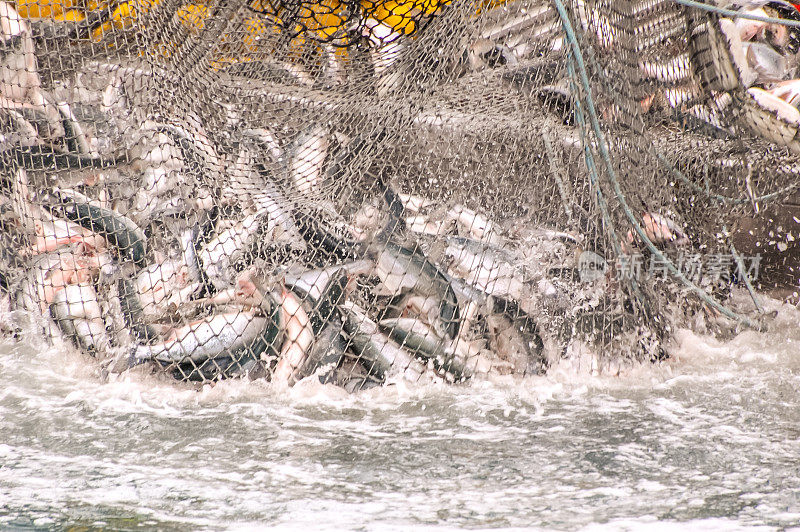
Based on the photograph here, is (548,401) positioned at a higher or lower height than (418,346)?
lower

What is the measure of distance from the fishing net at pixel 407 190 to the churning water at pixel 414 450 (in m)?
0.14

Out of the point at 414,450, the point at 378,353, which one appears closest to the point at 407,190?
the point at 378,353

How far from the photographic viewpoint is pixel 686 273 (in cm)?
257

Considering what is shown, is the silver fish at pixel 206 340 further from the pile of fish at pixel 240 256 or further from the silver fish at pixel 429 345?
the silver fish at pixel 429 345

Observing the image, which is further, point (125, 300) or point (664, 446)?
point (125, 300)

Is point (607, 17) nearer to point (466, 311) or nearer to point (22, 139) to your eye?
point (466, 311)

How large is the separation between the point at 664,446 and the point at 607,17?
4.74ft

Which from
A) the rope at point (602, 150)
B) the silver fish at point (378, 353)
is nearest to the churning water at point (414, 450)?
the silver fish at point (378, 353)

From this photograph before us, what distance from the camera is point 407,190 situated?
9.28 feet

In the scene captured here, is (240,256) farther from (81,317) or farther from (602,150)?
(602,150)

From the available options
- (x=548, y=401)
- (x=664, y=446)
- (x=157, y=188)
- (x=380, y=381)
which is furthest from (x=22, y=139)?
(x=664, y=446)

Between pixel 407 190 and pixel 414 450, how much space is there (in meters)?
1.35

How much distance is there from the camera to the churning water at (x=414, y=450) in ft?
4.72

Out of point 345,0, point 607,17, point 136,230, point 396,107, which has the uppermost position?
point 345,0
